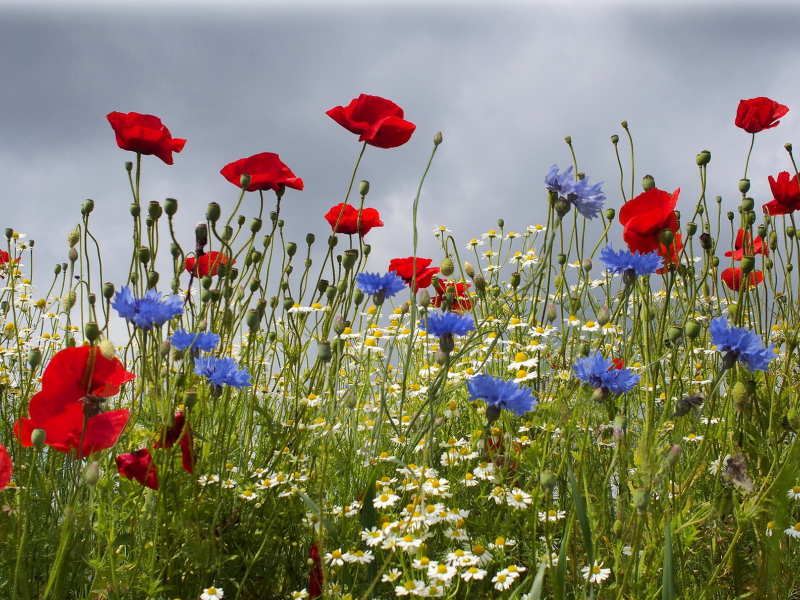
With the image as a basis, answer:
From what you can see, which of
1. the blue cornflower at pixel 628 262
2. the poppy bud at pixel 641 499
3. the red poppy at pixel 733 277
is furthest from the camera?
the red poppy at pixel 733 277

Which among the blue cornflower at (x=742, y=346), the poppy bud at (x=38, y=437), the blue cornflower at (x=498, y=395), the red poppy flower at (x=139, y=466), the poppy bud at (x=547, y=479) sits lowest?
the red poppy flower at (x=139, y=466)

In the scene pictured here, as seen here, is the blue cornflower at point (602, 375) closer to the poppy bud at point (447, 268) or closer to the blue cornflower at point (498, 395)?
the blue cornflower at point (498, 395)

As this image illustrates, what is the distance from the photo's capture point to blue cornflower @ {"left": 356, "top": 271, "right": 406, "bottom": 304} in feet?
6.48

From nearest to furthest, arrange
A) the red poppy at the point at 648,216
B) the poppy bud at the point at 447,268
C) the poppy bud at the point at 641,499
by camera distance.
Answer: the poppy bud at the point at 641,499 < the red poppy at the point at 648,216 < the poppy bud at the point at 447,268

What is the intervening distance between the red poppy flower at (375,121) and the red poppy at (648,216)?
0.81 meters

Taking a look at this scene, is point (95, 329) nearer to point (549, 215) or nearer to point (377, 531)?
point (377, 531)

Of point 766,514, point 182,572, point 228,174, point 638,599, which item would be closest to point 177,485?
point 182,572

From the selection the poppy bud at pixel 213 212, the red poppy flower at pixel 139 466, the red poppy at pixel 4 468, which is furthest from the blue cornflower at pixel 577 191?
the red poppy at pixel 4 468

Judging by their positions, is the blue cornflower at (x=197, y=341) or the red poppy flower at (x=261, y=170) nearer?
the blue cornflower at (x=197, y=341)

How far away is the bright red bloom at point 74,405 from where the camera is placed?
5.01 feet

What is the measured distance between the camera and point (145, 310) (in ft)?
4.89

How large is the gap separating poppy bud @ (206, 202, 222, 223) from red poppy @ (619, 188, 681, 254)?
1.28m

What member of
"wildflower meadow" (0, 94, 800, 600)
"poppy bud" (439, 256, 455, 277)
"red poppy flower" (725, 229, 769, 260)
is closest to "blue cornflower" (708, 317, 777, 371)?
"wildflower meadow" (0, 94, 800, 600)

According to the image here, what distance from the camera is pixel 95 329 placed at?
4.88ft
